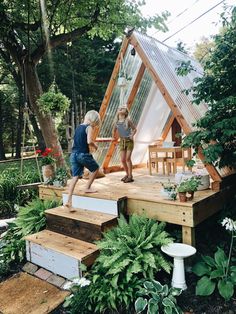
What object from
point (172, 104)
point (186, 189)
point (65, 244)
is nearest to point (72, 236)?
point (65, 244)

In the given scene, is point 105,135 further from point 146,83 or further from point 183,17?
point 183,17

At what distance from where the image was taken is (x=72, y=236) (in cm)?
397

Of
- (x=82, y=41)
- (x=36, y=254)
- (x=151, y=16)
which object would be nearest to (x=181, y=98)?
(x=36, y=254)

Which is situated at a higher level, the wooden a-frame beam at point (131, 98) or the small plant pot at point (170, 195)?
the wooden a-frame beam at point (131, 98)

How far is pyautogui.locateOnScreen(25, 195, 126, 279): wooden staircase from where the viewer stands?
3361mm

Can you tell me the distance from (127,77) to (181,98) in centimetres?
177

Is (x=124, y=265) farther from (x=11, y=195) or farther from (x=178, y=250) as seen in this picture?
(x=11, y=195)

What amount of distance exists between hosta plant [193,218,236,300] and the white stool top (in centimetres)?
31

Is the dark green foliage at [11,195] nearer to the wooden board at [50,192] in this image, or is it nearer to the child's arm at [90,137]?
the wooden board at [50,192]

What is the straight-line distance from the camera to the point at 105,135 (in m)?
6.57

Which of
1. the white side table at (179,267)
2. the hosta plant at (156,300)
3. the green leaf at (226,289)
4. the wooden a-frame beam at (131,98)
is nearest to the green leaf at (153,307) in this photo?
the hosta plant at (156,300)

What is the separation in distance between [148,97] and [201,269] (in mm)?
4923

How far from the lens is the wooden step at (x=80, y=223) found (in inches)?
145

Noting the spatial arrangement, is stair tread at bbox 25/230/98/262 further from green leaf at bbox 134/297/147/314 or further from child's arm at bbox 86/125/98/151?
child's arm at bbox 86/125/98/151
